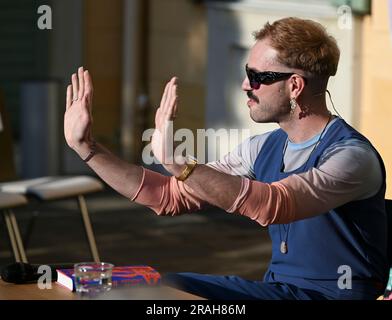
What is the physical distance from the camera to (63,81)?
36.7ft

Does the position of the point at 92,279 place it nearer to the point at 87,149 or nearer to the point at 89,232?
the point at 87,149

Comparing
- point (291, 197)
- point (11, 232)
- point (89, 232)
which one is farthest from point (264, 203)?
point (89, 232)

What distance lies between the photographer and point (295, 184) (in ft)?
12.4

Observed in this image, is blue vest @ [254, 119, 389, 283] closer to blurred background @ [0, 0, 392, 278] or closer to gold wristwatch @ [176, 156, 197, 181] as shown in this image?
gold wristwatch @ [176, 156, 197, 181]

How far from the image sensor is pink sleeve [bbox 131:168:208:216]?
413cm

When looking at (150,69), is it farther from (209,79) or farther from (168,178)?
(168,178)

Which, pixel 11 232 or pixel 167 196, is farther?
pixel 11 232

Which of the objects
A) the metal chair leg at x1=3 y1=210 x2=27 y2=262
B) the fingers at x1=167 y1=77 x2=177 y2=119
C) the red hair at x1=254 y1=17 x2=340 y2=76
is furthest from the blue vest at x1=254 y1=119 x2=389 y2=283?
the metal chair leg at x1=3 y1=210 x2=27 y2=262

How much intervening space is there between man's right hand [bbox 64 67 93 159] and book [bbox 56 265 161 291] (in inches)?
16.1

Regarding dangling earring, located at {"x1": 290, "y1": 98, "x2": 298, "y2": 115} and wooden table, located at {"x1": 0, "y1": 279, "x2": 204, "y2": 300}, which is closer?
wooden table, located at {"x1": 0, "y1": 279, "x2": 204, "y2": 300}

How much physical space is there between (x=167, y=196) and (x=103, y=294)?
743 millimetres

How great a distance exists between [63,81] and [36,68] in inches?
25.4
